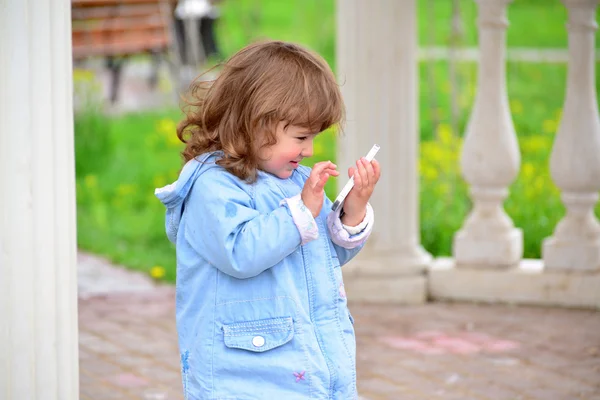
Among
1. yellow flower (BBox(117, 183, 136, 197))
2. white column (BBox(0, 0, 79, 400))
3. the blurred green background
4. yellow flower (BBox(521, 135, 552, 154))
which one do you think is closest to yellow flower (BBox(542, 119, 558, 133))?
the blurred green background

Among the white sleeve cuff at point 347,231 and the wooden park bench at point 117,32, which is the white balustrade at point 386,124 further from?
the wooden park bench at point 117,32

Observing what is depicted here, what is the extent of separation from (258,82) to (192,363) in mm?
616

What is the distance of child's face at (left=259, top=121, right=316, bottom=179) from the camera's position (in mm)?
2240

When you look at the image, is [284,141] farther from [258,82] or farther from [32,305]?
[32,305]

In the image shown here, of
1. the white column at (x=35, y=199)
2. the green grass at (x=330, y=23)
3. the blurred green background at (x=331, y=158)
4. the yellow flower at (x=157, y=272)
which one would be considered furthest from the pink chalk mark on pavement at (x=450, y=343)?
A: the green grass at (x=330, y=23)

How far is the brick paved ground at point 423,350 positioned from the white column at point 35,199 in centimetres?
135

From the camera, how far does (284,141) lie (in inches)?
88.5

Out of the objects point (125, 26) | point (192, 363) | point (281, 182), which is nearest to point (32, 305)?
point (192, 363)

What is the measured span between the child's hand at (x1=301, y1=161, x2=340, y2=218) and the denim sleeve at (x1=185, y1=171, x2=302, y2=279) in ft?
0.17

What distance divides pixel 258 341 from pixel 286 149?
0.41 meters

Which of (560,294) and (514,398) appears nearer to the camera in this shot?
(514,398)

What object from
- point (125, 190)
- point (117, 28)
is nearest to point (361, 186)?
point (125, 190)

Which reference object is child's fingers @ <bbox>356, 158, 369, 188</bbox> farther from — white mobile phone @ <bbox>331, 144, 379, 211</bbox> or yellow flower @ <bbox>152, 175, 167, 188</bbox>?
yellow flower @ <bbox>152, 175, 167, 188</bbox>

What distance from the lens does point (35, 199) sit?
2088mm
